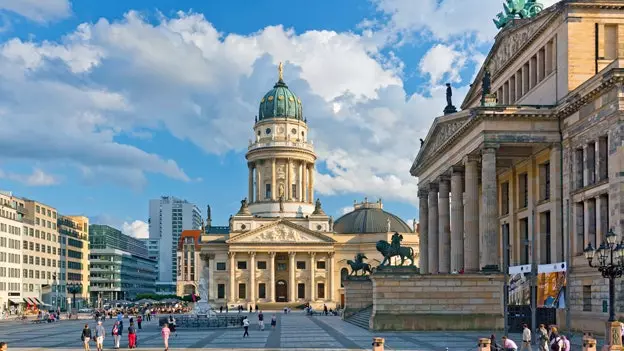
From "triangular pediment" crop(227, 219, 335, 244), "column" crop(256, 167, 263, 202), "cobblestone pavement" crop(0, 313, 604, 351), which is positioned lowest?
"cobblestone pavement" crop(0, 313, 604, 351)

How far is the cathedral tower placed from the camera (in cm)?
16862

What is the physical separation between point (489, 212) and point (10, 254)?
94.1 m

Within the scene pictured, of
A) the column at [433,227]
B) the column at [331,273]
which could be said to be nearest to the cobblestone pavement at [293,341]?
the column at [433,227]

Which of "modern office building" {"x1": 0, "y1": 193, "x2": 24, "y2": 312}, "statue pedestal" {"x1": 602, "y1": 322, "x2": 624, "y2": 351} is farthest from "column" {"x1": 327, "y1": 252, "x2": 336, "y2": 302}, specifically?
"statue pedestal" {"x1": 602, "y1": 322, "x2": 624, "y2": 351}

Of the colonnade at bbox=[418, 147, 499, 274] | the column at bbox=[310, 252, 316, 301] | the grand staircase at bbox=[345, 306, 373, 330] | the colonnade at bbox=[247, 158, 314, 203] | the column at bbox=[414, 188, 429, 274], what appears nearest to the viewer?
the colonnade at bbox=[418, 147, 499, 274]

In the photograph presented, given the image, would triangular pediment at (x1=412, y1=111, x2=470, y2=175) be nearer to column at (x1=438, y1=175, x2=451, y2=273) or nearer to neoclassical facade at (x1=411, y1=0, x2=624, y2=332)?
neoclassical facade at (x1=411, y1=0, x2=624, y2=332)

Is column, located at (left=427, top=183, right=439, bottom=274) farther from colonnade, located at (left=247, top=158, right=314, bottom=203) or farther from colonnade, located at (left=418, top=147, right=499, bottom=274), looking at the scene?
colonnade, located at (left=247, top=158, right=314, bottom=203)

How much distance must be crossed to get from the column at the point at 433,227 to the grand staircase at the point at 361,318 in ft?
25.0

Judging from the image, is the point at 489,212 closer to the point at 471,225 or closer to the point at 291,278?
the point at 471,225

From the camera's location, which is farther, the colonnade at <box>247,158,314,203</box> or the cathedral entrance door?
the colonnade at <box>247,158,314,203</box>

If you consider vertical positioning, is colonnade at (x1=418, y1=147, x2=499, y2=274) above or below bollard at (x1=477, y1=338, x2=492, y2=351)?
above

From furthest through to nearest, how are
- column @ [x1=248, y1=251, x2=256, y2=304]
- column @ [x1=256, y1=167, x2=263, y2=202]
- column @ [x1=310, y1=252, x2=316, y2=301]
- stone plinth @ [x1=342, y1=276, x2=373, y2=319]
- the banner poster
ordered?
column @ [x1=256, y1=167, x2=263, y2=202] < column @ [x1=310, y1=252, x2=316, y2=301] < column @ [x1=248, y1=251, x2=256, y2=304] < stone plinth @ [x1=342, y1=276, x2=373, y2=319] < the banner poster

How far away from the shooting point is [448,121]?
2781 inches

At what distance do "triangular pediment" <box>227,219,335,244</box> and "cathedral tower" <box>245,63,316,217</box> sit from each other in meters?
9.83
